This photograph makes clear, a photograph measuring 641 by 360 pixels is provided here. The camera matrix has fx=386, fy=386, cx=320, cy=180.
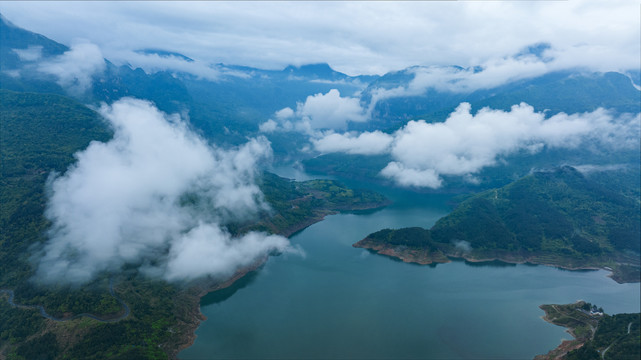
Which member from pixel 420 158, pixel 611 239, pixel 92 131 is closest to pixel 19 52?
pixel 92 131

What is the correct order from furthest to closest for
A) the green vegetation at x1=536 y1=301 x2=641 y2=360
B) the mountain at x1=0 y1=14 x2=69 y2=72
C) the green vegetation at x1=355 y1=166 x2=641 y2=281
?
1. the mountain at x1=0 y1=14 x2=69 y2=72
2. the green vegetation at x1=355 y1=166 x2=641 y2=281
3. the green vegetation at x1=536 y1=301 x2=641 y2=360

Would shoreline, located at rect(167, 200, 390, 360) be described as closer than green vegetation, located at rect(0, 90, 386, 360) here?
No

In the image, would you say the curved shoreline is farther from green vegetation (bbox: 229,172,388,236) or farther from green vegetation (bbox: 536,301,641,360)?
green vegetation (bbox: 536,301,641,360)

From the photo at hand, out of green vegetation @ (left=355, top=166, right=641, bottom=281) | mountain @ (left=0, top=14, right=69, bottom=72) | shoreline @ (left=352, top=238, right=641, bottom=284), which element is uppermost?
mountain @ (left=0, top=14, right=69, bottom=72)

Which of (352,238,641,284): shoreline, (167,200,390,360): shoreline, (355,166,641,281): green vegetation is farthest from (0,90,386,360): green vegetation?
(355,166,641,281): green vegetation

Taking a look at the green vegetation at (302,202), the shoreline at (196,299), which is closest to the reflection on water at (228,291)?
the shoreline at (196,299)

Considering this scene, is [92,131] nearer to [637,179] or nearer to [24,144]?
[24,144]
